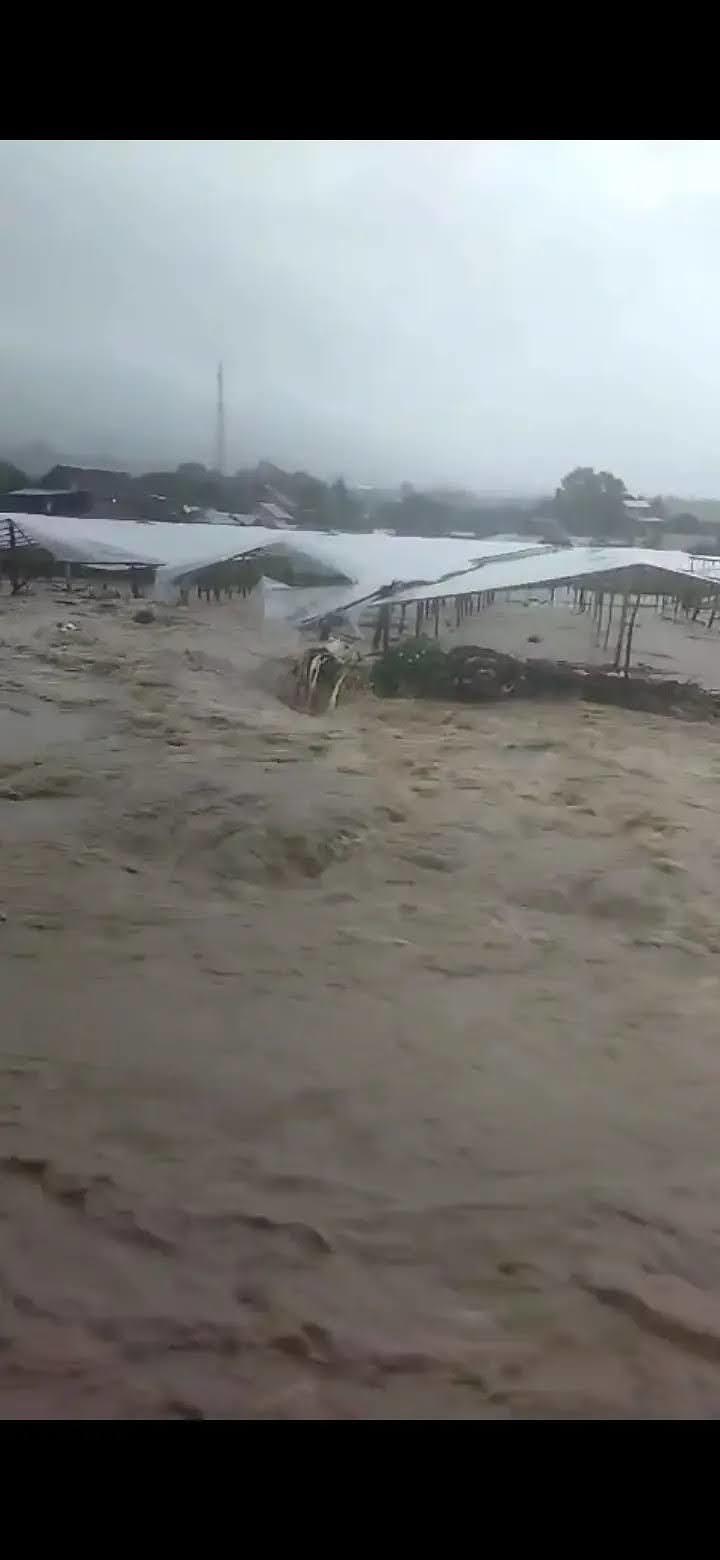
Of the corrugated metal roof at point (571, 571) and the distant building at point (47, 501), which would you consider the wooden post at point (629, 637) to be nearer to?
the corrugated metal roof at point (571, 571)

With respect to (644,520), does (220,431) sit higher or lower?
higher

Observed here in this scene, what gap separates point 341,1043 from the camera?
1.80 m

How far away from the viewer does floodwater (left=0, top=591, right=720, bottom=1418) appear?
148 cm

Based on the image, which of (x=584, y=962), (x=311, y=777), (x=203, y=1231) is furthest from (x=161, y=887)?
(x=584, y=962)

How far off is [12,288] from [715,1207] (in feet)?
6.38

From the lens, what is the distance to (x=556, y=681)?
2006mm

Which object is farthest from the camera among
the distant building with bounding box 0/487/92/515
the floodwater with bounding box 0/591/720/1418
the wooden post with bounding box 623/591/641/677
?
the wooden post with bounding box 623/591/641/677

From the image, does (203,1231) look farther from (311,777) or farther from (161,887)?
(311,777)

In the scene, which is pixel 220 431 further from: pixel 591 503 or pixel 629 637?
pixel 629 637

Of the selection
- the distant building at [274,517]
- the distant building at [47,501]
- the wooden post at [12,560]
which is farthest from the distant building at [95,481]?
the distant building at [274,517]

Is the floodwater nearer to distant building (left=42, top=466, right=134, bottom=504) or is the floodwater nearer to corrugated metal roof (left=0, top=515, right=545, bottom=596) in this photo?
corrugated metal roof (left=0, top=515, right=545, bottom=596)

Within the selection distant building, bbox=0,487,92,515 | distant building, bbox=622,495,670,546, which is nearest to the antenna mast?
distant building, bbox=0,487,92,515

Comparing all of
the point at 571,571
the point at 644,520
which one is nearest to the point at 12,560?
the point at 571,571
